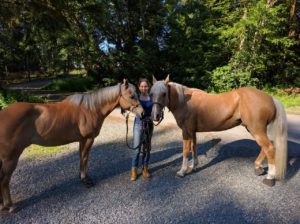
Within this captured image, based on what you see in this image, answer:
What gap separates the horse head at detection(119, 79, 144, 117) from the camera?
4.01 meters

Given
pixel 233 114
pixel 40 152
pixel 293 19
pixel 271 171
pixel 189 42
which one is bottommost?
pixel 40 152

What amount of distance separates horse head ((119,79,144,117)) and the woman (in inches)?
8.3

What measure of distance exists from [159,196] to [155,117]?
47.0 inches

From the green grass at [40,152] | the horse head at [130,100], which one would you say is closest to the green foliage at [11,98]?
the green grass at [40,152]

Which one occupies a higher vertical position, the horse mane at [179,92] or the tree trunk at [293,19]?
the tree trunk at [293,19]

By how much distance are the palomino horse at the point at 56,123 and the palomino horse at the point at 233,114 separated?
2.10 feet

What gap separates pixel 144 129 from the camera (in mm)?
4379

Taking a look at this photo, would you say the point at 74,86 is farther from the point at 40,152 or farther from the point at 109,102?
the point at 109,102

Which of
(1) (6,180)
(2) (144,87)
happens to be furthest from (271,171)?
(1) (6,180)

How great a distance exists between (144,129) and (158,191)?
1.03 m

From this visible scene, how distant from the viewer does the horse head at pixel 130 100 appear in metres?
4.01

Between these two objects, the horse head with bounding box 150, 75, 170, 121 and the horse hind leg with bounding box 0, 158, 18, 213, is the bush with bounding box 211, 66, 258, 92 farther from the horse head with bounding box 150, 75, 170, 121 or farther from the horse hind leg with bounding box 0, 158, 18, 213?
the horse hind leg with bounding box 0, 158, 18, 213

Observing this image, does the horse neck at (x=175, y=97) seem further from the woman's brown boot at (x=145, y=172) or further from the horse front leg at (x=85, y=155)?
the horse front leg at (x=85, y=155)

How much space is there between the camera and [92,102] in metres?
4.14
